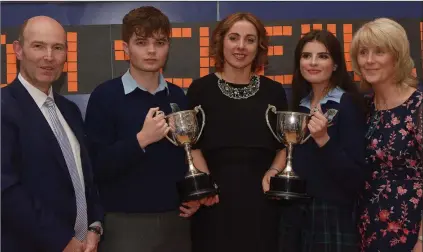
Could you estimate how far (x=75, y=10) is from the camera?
10.9ft

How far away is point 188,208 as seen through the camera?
242 centimetres

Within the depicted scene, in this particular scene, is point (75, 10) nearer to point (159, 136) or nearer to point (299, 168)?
point (159, 136)

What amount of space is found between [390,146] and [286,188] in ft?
1.70

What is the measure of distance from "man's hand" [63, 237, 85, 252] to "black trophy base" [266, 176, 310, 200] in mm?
902

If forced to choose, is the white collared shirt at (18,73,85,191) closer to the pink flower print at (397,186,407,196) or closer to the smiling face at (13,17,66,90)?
the smiling face at (13,17,66,90)

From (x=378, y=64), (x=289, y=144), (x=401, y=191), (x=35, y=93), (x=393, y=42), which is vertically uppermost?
(x=393, y=42)

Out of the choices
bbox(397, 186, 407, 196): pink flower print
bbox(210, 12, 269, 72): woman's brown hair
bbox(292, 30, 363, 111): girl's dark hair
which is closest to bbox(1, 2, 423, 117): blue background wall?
bbox(292, 30, 363, 111): girl's dark hair

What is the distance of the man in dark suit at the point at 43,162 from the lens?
1943mm

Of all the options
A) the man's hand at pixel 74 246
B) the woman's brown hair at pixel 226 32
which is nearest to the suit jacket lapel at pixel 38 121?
the man's hand at pixel 74 246

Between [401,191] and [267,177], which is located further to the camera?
[267,177]

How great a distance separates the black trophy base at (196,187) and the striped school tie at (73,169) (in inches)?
18.2

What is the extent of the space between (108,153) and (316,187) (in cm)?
107

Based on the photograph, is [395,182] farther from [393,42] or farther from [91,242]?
[91,242]

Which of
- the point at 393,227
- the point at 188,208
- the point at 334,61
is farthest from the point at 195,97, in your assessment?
the point at 393,227
